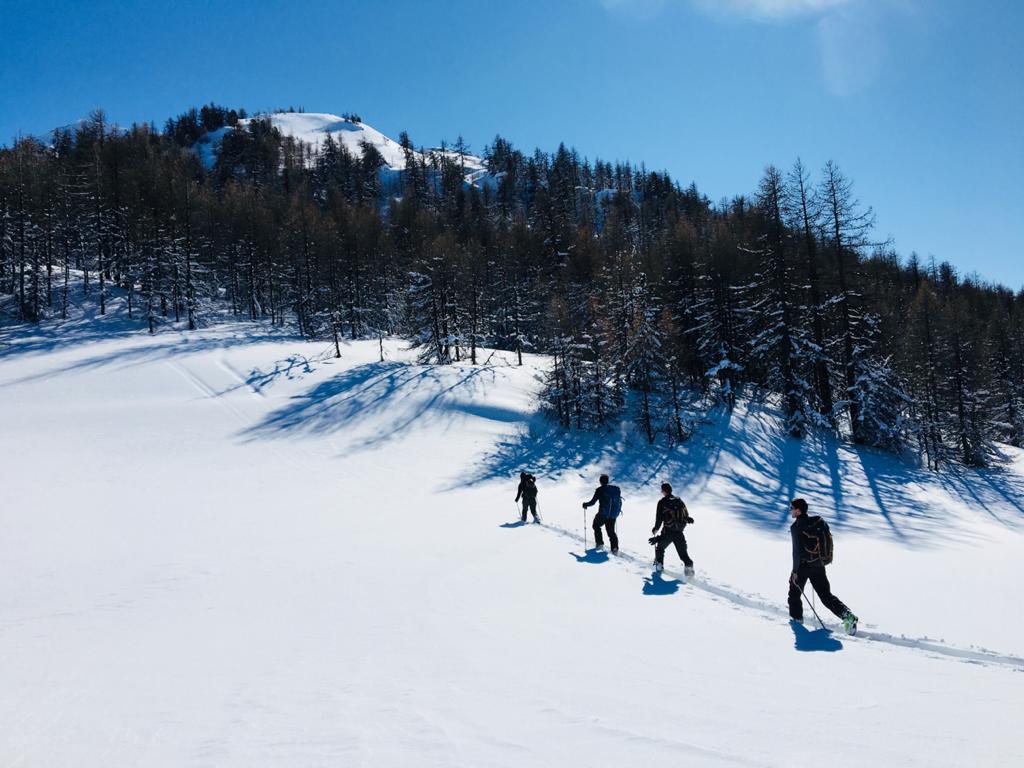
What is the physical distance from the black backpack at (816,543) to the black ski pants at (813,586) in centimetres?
10

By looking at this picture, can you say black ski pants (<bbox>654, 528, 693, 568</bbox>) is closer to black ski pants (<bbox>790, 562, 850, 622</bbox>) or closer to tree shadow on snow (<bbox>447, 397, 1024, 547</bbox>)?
black ski pants (<bbox>790, 562, 850, 622</bbox>)

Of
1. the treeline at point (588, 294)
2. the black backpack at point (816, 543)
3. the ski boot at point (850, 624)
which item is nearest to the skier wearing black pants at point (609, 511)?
the black backpack at point (816, 543)

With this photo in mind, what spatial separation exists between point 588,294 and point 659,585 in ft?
131

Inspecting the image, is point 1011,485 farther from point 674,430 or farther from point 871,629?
point 871,629

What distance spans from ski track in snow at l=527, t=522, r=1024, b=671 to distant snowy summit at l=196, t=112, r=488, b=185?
5462 inches

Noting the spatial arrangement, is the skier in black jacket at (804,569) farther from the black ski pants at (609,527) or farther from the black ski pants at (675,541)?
the black ski pants at (609,527)

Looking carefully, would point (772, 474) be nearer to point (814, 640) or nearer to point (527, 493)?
point (527, 493)

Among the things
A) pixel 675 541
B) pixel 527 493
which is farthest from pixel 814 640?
pixel 527 493

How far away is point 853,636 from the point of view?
699cm

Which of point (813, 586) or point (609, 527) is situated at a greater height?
point (813, 586)

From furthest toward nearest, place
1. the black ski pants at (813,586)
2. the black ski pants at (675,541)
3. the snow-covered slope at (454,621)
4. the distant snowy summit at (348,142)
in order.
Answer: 1. the distant snowy summit at (348,142)
2. the black ski pants at (675,541)
3. the black ski pants at (813,586)
4. the snow-covered slope at (454,621)

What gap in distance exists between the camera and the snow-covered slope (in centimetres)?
414

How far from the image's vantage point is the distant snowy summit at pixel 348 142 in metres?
151

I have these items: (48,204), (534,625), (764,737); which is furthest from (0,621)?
(48,204)
